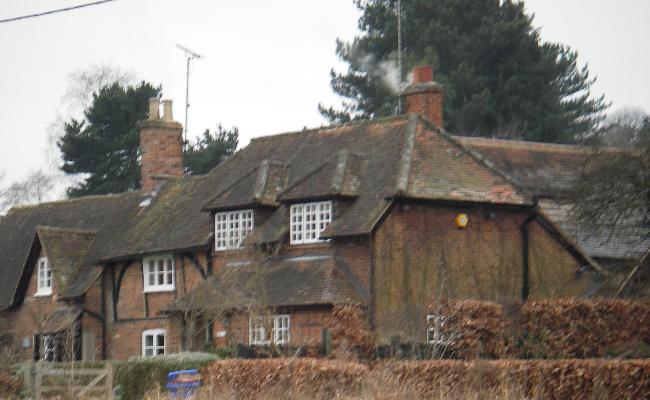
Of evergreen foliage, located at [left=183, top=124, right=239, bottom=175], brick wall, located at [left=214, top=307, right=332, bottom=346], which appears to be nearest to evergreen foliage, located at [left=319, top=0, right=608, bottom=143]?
evergreen foliage, located at [left=183, top=124, right=239, bottom=175]

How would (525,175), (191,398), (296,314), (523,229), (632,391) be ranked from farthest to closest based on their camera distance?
(525,175) → (523,229) → (296,314) → (191,398) → (632,391)

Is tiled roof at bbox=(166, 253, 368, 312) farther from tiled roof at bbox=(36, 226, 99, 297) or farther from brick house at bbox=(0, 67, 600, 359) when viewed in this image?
tiled roof at bbox=(36, 226, 99, 297)

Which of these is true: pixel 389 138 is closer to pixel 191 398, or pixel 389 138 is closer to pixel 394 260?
pixel 394 260

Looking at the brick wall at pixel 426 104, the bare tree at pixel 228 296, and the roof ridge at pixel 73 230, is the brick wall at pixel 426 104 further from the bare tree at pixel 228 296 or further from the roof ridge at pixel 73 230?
the roof ridge at pixel 73 230

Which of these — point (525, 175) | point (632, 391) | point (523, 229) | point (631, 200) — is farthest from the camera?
point (525, 175)

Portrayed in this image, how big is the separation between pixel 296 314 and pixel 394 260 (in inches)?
110

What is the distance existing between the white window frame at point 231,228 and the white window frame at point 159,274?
7.11 feet

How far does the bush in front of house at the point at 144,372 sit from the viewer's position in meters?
22.1

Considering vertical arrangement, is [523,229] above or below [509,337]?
above

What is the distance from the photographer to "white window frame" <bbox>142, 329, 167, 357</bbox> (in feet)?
103

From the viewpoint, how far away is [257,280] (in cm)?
2756

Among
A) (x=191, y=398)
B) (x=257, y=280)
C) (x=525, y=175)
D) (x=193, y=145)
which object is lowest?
(x=191, y=398)

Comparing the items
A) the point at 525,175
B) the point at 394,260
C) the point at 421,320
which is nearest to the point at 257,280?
the point at 394,260

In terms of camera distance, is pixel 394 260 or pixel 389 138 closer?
pixel 394 260
